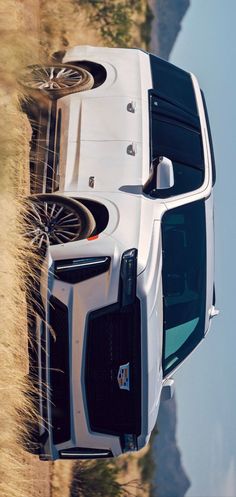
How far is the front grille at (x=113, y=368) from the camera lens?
240 inches

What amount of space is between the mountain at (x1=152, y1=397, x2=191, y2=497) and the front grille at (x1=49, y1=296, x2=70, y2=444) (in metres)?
17.5

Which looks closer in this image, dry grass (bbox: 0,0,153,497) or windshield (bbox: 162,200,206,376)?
dry grass (bbox: 0,0,153,497)

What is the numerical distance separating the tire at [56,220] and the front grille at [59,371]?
600mm

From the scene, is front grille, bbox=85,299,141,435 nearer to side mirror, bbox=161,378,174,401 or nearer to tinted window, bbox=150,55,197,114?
side mirror, bbox=161,378,174,401

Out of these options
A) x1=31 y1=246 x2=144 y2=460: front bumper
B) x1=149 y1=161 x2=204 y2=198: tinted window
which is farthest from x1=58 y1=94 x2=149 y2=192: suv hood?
x1=31 y1=246 x2=144 y2=460: front bumper

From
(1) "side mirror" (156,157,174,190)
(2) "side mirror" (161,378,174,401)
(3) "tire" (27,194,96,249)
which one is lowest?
(2) "side mirror" (161,378,174,401)

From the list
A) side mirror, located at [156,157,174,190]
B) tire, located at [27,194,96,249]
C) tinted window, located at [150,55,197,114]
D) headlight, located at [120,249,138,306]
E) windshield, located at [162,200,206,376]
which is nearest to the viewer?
headlight, located at [120,249,138,306]

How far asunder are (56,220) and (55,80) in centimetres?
171

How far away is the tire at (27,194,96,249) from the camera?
6492 mm

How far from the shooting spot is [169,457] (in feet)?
94.5

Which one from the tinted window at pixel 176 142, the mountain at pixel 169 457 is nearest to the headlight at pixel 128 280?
the tinted window at pixel 176 142

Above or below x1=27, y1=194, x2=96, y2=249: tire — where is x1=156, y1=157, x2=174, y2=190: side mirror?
above

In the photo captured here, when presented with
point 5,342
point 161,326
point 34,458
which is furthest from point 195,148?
point 34,458

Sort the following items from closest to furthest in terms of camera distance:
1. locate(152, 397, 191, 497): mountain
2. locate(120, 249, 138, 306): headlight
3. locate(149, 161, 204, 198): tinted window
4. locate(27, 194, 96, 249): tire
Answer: locate(120, 249, 138, 306): headlight < locate(27, 194, 96, 249): tire < locate(149, 161, 204, 198): tinted window < locate(152, 397, 191, 497): mountain
